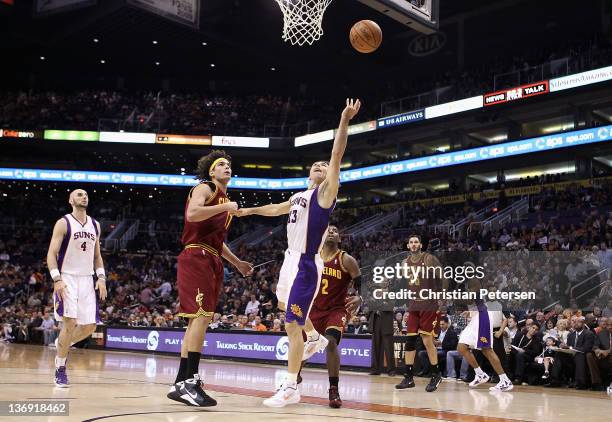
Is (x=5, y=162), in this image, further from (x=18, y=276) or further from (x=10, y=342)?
(x=10, y=342)

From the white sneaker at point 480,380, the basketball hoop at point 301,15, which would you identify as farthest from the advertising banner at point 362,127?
the white sneaker at point 480,380

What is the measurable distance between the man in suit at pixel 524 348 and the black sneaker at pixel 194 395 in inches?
316

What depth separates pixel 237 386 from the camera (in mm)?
8953

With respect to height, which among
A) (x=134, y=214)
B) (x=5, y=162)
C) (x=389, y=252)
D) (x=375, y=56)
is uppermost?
(x=375, y=56)

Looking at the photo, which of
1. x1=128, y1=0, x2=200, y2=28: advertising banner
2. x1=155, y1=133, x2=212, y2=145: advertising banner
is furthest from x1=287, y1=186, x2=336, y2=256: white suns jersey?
x1=155, y1=133, x2=212, y2=145: advertising banner

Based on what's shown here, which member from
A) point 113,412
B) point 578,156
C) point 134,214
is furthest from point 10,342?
point 578,156

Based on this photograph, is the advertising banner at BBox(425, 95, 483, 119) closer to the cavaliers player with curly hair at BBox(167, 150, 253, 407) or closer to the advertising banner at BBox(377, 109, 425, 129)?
the advertising banner at BBox(377, 109, 425, 129)

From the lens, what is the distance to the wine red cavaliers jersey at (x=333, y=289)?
7.68 metres

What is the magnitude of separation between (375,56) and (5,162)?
22.0 metres

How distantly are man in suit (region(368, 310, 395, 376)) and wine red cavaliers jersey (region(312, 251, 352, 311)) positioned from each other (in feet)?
20.6

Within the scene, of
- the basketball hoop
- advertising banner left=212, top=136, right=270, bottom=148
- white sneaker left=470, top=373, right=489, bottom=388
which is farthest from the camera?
advertising banner left=212, top=136, right=270, bottom=148

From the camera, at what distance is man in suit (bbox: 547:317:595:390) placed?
11.3 metres

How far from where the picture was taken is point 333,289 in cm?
767

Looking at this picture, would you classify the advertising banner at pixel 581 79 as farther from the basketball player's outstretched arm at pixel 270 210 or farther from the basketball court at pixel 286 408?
the basketball player's outstretched arm at pixel 270 210
